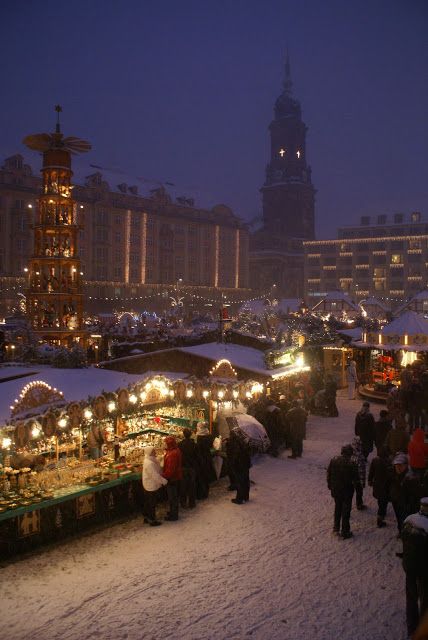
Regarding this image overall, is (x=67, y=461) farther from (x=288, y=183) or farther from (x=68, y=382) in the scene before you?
(x=288, y=183)

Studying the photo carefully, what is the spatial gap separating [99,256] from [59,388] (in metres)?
48.8

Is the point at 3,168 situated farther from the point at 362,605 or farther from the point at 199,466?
the point at 362,605

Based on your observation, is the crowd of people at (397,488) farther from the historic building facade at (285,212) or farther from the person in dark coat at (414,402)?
the historic building facade at (285,212)

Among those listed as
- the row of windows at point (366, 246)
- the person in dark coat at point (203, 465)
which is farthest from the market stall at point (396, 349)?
the row of windows at point (366, 246)

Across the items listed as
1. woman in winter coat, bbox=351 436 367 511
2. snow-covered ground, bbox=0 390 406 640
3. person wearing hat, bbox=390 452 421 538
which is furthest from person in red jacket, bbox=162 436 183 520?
person wearing hat, bbox=390 452 421 538

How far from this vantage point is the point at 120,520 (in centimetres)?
1045

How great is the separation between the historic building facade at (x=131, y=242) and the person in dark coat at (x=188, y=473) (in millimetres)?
42326

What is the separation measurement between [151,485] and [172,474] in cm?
49

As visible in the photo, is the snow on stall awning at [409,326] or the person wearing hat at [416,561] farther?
the snow on stall awning at [409,326]

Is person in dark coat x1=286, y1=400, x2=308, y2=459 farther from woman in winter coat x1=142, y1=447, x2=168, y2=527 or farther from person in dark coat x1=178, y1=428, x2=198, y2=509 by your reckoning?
woman in winter coat x1=142, y1=447, x2=168, y2=527

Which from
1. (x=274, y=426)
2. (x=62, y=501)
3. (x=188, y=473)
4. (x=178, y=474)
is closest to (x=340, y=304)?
(x=274, y=426)

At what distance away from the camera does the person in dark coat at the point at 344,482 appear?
924 cm

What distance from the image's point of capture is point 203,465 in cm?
1164

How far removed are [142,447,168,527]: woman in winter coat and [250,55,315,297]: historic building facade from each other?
77205mm
